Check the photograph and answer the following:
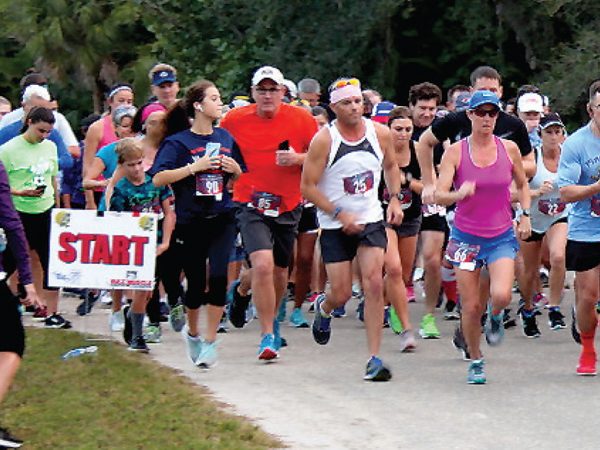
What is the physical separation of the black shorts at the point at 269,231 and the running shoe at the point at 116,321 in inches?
85.8

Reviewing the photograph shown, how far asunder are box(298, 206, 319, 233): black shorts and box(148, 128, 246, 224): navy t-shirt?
315 centimetres

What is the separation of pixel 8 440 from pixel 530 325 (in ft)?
19.4

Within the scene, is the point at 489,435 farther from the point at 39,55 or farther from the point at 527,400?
the point at 39,55

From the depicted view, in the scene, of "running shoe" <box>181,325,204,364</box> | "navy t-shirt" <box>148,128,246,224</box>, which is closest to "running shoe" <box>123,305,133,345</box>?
"running shoe" <box>181,325,204,364</box>

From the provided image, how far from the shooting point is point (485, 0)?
885 inches

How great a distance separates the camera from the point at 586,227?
11336 mm

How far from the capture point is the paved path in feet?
30.1

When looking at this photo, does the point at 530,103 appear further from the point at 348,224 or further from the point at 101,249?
the point at 101,249

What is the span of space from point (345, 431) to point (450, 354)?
3428 millimetres

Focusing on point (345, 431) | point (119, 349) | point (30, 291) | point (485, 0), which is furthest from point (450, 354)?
point (485, 0)

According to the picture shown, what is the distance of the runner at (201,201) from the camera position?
1164 cm

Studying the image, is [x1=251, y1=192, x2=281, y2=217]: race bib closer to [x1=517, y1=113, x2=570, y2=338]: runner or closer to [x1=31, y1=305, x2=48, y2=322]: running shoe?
[x1=517, y1=113, x2=570, y2=338]: runner

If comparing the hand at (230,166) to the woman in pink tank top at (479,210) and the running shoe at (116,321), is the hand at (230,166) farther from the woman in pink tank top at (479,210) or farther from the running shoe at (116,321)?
the running shoe at (116,321)

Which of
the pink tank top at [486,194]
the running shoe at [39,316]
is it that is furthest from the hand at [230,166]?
the running shoe at [39,316]
